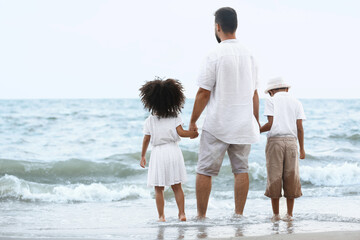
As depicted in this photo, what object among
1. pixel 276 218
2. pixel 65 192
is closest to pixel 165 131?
pixel 276 218

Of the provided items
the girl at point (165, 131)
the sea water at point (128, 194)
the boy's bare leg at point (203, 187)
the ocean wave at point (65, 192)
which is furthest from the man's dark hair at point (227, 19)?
the ocean wave at point (65, 192)

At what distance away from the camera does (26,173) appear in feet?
27.0

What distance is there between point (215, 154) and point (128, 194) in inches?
120

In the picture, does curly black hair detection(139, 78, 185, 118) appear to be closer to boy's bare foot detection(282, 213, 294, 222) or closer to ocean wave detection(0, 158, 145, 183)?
boy's bare foot detection(282, 213, 294, 222)

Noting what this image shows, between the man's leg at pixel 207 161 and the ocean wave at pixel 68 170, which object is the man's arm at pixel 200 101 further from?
the ocean wave at pixel 68 170

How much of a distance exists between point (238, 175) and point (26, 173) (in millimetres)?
5349

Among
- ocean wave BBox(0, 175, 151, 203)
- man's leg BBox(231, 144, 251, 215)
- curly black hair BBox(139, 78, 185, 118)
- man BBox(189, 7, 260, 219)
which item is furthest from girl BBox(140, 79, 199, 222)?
ocean wave BBox(0, 175, 151, 203)

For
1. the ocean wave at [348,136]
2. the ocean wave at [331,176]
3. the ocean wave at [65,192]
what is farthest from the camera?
the ocean wave at [348,136]

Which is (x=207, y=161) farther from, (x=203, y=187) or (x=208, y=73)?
(x=208, y=73)

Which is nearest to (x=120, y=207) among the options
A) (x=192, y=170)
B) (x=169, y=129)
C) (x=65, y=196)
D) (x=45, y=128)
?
(x=65, y=196)

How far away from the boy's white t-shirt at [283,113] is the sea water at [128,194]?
0.83 meters

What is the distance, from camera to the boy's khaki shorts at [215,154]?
3895 millimetres

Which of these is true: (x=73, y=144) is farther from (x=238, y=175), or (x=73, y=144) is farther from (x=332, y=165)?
(x=238, y=175)

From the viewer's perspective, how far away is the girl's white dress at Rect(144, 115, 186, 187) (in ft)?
13.9
